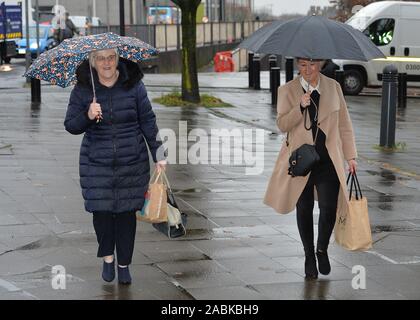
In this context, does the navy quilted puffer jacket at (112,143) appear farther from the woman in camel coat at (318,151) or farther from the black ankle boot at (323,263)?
the black ankle boot at (323,263)

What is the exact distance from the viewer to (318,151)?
7.24 metres

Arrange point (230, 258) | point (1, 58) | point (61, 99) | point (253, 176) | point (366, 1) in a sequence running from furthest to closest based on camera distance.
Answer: point (366, 1)
point (1, 58)
point (61, 99)
point (253, 176)
point (230, 258)

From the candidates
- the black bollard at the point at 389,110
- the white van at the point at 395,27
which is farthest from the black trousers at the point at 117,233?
the white van at the point at 395,27

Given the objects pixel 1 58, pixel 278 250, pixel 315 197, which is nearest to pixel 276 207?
pixel 315 197

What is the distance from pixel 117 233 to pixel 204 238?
1.66 meters

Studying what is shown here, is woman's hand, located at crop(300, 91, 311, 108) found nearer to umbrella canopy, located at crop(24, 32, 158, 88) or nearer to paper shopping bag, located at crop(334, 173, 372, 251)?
paper shopping bag, located at crop(334, 173, 372, 251)

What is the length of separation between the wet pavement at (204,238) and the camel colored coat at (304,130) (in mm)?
612

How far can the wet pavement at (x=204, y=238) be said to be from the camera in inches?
275

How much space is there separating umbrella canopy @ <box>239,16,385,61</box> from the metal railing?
22432mm

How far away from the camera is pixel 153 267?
7.54 meters

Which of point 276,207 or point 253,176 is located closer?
point 276,207

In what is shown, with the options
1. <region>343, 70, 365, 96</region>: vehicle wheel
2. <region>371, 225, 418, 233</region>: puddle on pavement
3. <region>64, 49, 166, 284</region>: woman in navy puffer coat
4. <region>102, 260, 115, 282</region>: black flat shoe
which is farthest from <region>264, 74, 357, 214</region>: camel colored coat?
<region>343, 70, 365, 96</region>: vehicle wheel

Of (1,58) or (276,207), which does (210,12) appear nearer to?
(1,58)

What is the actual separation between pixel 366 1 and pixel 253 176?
87.3ft
